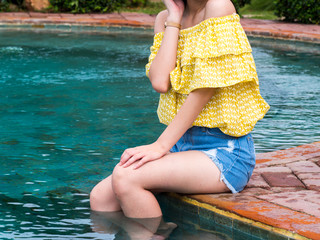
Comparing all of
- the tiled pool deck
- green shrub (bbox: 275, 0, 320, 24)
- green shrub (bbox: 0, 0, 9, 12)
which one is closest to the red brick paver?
the tiled pool deck

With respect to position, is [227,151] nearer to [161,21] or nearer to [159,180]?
[159,180]

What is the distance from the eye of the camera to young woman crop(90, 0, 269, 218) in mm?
2674

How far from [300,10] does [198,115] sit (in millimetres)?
10344

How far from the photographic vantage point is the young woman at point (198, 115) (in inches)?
105

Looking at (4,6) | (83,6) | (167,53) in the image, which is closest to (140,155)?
(167,53)

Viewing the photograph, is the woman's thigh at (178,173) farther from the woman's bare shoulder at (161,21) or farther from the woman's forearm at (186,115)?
the woman's bare shoulder at (161,21)

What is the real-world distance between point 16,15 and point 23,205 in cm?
1097

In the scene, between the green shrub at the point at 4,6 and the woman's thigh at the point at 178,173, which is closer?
the woman's thigh at the point at 178,173

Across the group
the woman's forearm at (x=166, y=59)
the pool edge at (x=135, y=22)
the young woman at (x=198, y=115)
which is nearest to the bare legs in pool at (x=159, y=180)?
the young woman at (x=198, y=115)

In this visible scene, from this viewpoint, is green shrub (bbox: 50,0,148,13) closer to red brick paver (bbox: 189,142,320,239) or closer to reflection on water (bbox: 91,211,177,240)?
red brick paver (bbox: 189,142,320,239)

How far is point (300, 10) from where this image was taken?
40.9 feet

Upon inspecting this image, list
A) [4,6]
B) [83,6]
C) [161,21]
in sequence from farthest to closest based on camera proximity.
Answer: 1. [83,6]
2. [4,6]
3. [161,21]

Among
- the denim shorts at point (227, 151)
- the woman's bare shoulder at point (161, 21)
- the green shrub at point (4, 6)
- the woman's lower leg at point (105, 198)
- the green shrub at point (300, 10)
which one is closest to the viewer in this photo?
the denim shorts at point (227, 151)

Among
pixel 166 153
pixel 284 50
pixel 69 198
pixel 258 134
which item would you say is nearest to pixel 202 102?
pixel 166 153
